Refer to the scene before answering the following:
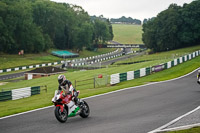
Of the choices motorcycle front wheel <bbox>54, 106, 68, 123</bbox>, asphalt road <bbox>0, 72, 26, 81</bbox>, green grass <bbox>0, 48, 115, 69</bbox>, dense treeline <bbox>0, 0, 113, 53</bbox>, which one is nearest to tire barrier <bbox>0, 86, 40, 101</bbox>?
motorcycle front wheel <bbox>54, 106, 68, 123</bbox>

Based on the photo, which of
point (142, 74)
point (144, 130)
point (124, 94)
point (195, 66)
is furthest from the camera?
point (195, 66)

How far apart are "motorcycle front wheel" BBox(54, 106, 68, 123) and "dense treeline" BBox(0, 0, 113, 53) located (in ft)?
261

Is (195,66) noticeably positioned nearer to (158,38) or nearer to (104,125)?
(104,125)

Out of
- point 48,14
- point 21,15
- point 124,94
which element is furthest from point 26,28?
point 124,94

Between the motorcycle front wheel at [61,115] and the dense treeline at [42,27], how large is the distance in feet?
261

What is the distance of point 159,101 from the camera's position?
18719 millimetres

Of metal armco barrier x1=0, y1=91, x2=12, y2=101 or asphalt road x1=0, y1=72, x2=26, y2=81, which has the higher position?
metal armco barrier x1=0, y1=91, x2=12, y2=101

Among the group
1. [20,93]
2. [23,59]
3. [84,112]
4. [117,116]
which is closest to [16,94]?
[20,93]

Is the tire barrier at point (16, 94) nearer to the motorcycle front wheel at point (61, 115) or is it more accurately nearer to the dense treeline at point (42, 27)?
the motorcycle front wheel at point (61, 115)

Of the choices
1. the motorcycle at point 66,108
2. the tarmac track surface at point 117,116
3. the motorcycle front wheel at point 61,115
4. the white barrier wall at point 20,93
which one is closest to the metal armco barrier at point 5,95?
the white barrier wall at point 20,93

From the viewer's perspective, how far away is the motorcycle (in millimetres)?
12734

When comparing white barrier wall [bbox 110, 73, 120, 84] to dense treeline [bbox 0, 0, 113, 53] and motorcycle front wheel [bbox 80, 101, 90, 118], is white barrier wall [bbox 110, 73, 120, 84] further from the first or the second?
dense treeline [bbox 0, 0, 113, 53]

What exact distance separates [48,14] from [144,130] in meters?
111

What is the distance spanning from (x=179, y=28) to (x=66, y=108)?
92.4m
